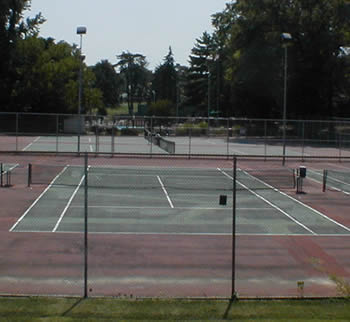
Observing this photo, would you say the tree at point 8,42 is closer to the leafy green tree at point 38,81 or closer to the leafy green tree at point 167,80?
the leafy green tree at point 38,81

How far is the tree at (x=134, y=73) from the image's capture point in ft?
483

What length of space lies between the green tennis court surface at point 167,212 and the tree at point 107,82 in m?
110

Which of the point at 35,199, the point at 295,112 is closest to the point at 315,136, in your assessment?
the point at 295,112

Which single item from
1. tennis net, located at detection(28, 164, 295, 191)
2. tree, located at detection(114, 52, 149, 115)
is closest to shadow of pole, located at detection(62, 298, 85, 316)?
tennis net, located at detection(28, 164, 295, 191)

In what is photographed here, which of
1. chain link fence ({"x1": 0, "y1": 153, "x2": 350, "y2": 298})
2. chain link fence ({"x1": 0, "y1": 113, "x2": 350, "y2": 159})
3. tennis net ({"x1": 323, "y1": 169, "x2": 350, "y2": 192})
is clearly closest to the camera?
chain link fence ({"x1": 0, "y1": 153, "x2": 350, "y2": 298})

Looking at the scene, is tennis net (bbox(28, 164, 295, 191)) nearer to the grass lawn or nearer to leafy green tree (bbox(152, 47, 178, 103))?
Answer: the grass lawn

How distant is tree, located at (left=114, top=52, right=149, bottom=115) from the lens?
14712 cm

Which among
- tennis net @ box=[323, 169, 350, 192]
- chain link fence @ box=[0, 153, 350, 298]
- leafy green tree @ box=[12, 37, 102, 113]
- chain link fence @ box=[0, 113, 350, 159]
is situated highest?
leafy green tree @ box=[12, 37, 102, 113]

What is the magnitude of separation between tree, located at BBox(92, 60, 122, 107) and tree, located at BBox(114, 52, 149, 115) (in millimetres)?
6641

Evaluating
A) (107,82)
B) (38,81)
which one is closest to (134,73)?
(107,82)

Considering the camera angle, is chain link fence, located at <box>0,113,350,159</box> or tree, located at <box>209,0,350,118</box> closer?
chain link fence, located at <box>0,113,350,159</box>

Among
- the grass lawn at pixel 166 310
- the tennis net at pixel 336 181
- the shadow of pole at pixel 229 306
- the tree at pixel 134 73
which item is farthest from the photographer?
the tree at pixel 134 73

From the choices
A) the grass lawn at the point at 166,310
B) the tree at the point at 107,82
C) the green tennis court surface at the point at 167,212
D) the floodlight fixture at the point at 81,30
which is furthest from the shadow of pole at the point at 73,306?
the tree at the point at 107,82

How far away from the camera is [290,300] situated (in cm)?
1045
